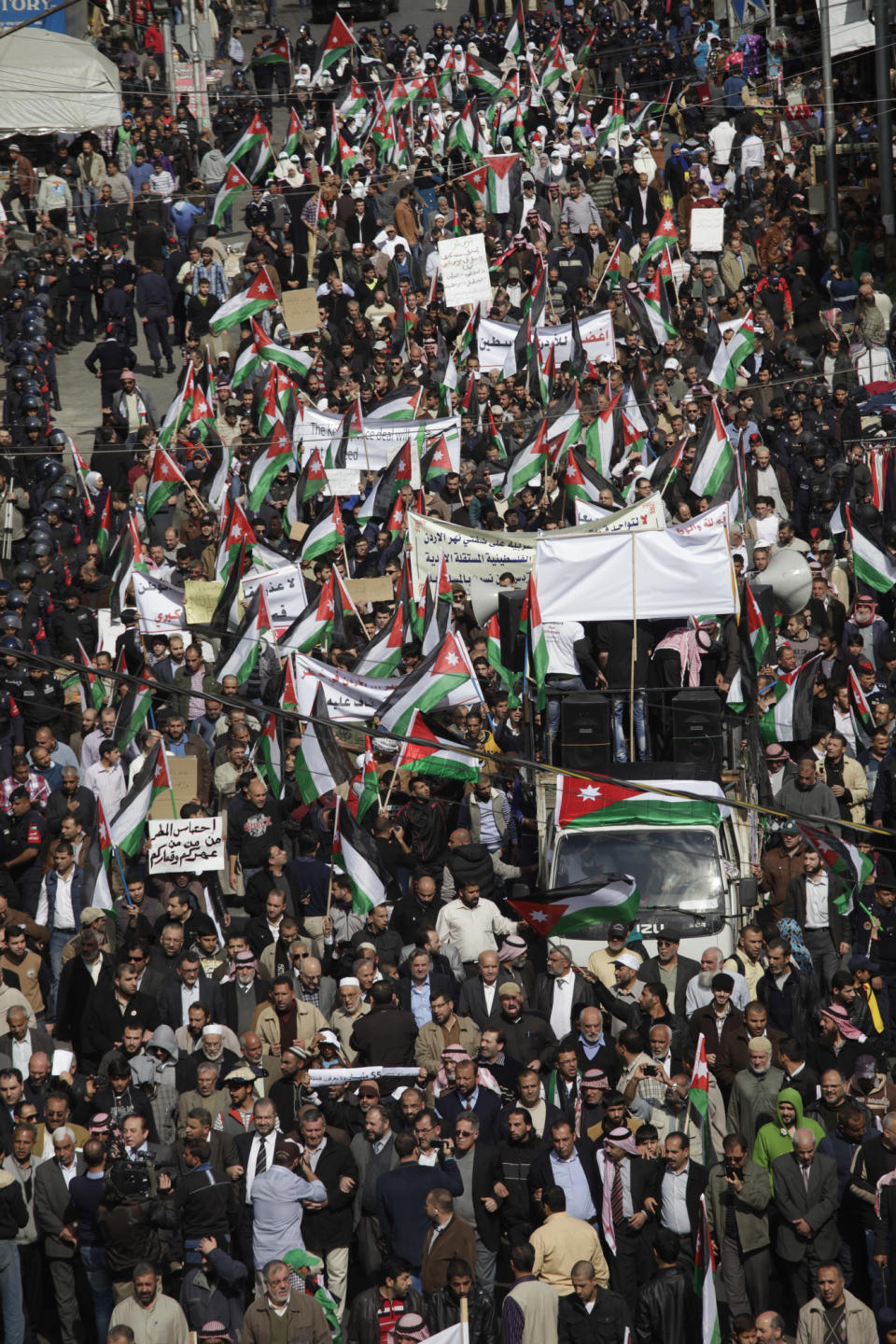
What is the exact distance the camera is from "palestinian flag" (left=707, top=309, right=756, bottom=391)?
25844 millimetres

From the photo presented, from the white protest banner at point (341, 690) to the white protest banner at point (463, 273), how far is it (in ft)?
34.4

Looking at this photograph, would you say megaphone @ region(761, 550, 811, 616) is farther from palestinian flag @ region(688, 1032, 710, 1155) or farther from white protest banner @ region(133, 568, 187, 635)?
palestinian flag @ region(688, 1032, 710, 1155)

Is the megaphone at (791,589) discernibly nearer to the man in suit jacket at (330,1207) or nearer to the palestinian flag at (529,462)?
the palestinian flag at (529,462)

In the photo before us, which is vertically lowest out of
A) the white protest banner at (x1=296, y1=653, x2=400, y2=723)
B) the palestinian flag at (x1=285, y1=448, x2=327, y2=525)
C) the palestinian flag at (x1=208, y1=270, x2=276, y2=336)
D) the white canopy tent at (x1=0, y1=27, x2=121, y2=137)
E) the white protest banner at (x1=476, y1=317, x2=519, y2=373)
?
the white protest banner at (x1=296, y1=653, x2=400, y2=723)

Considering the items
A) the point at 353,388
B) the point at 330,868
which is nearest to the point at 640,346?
the point at 353,388

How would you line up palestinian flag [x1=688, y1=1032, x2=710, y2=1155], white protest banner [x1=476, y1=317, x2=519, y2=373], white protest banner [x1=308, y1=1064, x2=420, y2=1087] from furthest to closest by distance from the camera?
white protest banner [x1=476, y1=317, x2=519, y2=373] < white protest banner [x1=308, y1=1064, x2=420, y2=1087] < palestinian flag [x1=688, y1=1032, x2=710, y2=1155]

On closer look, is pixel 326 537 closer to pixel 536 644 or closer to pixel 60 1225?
pixel 536 644

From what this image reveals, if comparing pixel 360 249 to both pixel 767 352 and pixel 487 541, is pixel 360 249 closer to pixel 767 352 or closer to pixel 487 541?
pixel 767 352

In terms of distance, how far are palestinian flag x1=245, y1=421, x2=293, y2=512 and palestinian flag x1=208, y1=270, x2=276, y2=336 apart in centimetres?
417

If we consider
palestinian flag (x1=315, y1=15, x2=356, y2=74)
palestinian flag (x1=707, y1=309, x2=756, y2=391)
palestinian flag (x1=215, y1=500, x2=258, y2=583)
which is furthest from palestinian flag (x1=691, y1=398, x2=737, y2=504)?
palestinian flag (x1=315, y1=15, x2=356, y2=74)

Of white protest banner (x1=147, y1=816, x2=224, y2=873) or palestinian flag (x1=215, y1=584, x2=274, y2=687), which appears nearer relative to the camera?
white protest banner (x1=147, y1=816, x2=224, y2=873)

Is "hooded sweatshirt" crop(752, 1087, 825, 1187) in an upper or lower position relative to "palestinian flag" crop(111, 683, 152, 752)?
lower

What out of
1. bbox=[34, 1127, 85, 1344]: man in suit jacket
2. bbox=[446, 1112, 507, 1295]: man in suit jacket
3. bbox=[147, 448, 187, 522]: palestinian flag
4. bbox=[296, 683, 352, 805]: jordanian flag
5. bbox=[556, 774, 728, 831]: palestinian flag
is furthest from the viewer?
bbox=[147, 448, 187, 522]: palestinian flag

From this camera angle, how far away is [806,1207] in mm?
12039
